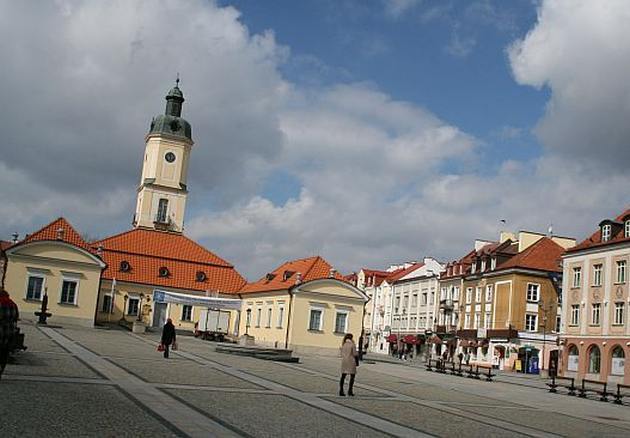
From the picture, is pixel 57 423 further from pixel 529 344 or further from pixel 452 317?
pixel 452 317

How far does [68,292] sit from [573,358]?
112 feet

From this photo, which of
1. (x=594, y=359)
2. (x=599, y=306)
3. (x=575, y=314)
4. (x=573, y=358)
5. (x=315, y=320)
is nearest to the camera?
(x=599, y=306)

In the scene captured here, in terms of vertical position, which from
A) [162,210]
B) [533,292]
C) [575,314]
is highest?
[162,210]

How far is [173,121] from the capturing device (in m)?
75.1

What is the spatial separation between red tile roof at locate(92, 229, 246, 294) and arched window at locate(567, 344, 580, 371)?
2745 cm

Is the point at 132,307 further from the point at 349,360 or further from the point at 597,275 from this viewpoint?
the point at 349,360

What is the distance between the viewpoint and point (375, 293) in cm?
9638

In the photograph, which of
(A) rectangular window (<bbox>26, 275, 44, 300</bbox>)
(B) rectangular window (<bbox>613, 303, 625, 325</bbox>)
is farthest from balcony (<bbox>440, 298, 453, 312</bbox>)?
(A) rectangular window (<bbox>26, 275, 44, 300</bbox>)

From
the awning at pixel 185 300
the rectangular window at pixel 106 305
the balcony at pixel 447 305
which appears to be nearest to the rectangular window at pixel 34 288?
the awning at pixel 185 300

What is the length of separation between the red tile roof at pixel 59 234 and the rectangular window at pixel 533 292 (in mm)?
35172

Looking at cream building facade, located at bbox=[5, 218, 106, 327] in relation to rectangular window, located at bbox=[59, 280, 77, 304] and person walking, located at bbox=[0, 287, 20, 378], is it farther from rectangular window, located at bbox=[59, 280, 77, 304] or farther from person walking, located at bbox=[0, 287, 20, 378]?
person walking, located at bbox=[0, 287, 20, 378]

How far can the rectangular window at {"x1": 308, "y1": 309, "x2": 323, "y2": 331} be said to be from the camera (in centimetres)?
5196

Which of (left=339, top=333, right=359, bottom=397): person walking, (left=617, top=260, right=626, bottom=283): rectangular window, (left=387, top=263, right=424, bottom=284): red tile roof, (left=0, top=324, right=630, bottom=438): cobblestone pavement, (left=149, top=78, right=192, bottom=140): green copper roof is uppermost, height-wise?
(left=149, top=78, right=192, bottom=140): green copper roof

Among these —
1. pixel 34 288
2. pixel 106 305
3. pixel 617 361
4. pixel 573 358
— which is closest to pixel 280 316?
pixel 106 305
